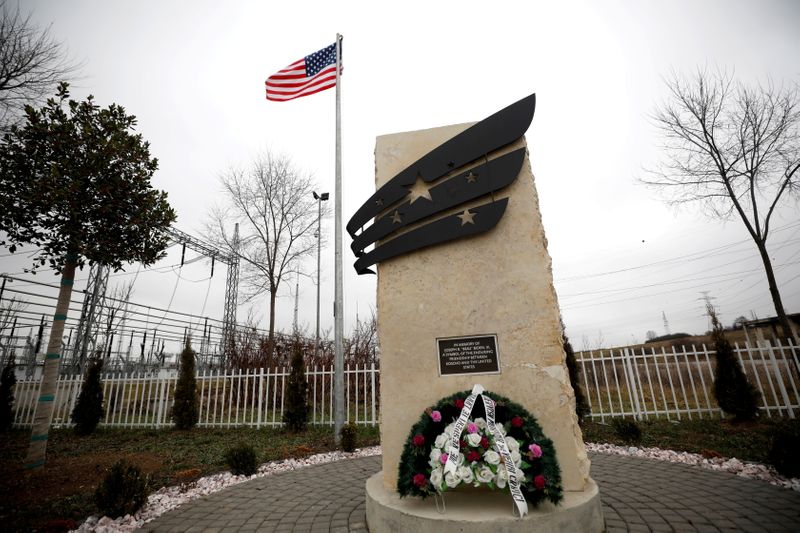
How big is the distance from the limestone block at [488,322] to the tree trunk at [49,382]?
19.8 feet

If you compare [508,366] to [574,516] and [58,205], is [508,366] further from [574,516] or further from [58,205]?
[58,205]

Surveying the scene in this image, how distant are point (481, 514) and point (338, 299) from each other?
5688mm

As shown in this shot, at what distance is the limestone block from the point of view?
3.29 metres

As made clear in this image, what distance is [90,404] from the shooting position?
9.80 metres

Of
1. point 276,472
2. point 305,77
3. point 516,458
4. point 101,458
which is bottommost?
point 276,472

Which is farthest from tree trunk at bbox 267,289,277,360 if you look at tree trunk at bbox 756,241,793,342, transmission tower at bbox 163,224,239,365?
tree trunk at bbox 756,241,793,342

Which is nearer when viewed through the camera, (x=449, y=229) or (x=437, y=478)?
(x=437, y=478)

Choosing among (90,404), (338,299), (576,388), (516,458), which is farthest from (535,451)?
(90,404)

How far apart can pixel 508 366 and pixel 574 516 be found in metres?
1.24

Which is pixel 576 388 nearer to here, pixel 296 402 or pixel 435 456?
pixel 435 456

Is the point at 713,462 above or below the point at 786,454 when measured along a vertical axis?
below

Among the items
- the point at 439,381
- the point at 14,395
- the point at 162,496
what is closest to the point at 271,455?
the point at 162,496

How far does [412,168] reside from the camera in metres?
4.18

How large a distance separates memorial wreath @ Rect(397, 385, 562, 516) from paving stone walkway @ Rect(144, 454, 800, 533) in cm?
96
